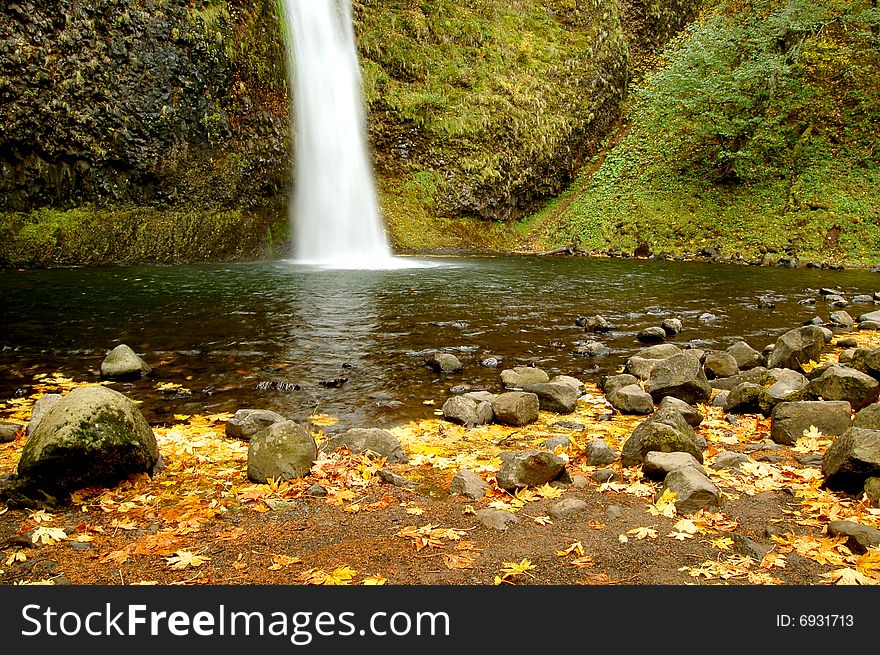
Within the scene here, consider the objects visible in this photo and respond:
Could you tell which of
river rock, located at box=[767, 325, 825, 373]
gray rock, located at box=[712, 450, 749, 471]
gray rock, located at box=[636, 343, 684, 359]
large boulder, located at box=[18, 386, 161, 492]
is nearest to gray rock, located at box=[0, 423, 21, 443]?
large boulder, located at box=[18, 386, 161, 492]

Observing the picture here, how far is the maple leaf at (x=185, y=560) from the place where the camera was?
329cm

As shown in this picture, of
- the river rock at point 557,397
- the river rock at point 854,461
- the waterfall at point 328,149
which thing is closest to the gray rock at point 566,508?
the river rock at point 854,461

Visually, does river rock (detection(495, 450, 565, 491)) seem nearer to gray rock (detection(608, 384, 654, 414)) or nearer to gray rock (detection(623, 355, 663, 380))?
gray rock (detection(608, 384, 654, 414))

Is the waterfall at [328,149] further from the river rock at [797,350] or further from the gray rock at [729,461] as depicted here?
the gray rock at [729,461]

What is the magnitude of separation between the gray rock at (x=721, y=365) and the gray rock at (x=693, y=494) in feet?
13.3

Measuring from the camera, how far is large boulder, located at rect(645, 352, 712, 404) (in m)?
6.61

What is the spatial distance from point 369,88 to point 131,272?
1599 cm

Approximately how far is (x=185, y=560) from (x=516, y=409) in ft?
11.8

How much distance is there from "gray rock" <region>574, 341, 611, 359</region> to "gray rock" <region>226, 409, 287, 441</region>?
210 inches

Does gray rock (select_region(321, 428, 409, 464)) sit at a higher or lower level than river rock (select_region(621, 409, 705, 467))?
lower

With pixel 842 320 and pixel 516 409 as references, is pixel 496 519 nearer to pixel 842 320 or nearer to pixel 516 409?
pixel 516 409

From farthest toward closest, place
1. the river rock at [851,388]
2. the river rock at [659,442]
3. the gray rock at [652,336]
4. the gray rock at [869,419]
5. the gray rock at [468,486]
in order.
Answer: the gray rock at [652,336], the river rock at [851,388], the river rock at [659,442], the gray rock at [869,419], the gray rock at [468,486]

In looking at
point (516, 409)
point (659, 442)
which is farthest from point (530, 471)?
point (516, 409)

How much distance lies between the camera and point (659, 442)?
15.4 feet
